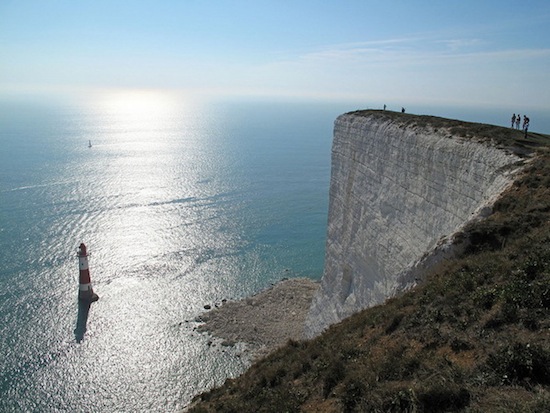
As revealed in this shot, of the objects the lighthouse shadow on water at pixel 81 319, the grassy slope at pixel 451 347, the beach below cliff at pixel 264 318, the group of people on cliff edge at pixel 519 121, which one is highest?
the group of people on cliff edge at pixel 519 121

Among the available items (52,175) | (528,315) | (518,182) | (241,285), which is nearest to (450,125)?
(518,182)

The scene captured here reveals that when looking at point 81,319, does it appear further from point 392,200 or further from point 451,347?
point 451,347

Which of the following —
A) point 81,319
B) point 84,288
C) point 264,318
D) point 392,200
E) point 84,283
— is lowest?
point 81,319

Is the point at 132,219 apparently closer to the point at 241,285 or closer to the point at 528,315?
the point at 241,285

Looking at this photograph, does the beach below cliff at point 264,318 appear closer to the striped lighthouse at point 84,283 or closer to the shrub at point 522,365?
the striped lighthouse at point 84,283

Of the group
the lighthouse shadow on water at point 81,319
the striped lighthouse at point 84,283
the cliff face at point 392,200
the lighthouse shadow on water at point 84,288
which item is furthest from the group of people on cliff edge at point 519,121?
the striped lighthouse at point 84,283

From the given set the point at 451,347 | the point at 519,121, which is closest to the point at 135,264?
the point at 519,121
